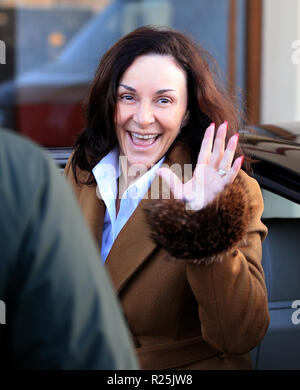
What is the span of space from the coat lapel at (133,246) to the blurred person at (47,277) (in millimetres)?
888

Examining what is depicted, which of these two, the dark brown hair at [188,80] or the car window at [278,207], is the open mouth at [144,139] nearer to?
the dark brown hair at [188,80]

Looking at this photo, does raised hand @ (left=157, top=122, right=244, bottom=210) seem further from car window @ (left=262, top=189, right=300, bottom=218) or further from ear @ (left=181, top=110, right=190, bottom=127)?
car window @ (left=262, top=189, right=300, bottom=218)

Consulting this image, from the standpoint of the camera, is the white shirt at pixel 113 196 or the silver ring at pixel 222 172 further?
the white shirt at pixel 113 196

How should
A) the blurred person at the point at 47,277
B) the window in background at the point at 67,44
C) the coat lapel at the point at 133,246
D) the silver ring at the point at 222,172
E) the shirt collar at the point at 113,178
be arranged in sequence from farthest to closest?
the window in background at the point at 67,44, the shirt collar at the point at 113,178, the coat lapel at the point at 133,246, the silver ring at the point at 222,172, the blurred person at the point at 47,277

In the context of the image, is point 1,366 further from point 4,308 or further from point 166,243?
point 166,243

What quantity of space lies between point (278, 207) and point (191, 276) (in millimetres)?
677

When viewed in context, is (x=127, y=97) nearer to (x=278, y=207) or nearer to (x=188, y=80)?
(x=188, y=80)

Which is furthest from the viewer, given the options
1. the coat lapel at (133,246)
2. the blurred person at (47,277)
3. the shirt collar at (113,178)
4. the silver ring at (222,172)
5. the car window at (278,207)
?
the car window at (278,207)

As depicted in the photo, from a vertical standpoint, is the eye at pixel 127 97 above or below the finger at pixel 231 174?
above

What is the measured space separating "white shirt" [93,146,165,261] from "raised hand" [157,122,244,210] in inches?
15.1

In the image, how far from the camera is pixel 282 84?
5.33 m

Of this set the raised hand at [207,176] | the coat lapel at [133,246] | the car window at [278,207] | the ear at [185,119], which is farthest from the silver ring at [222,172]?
the car window at [278,207]

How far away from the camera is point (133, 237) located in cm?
182

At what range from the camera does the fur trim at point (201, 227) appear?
54.7 inches
